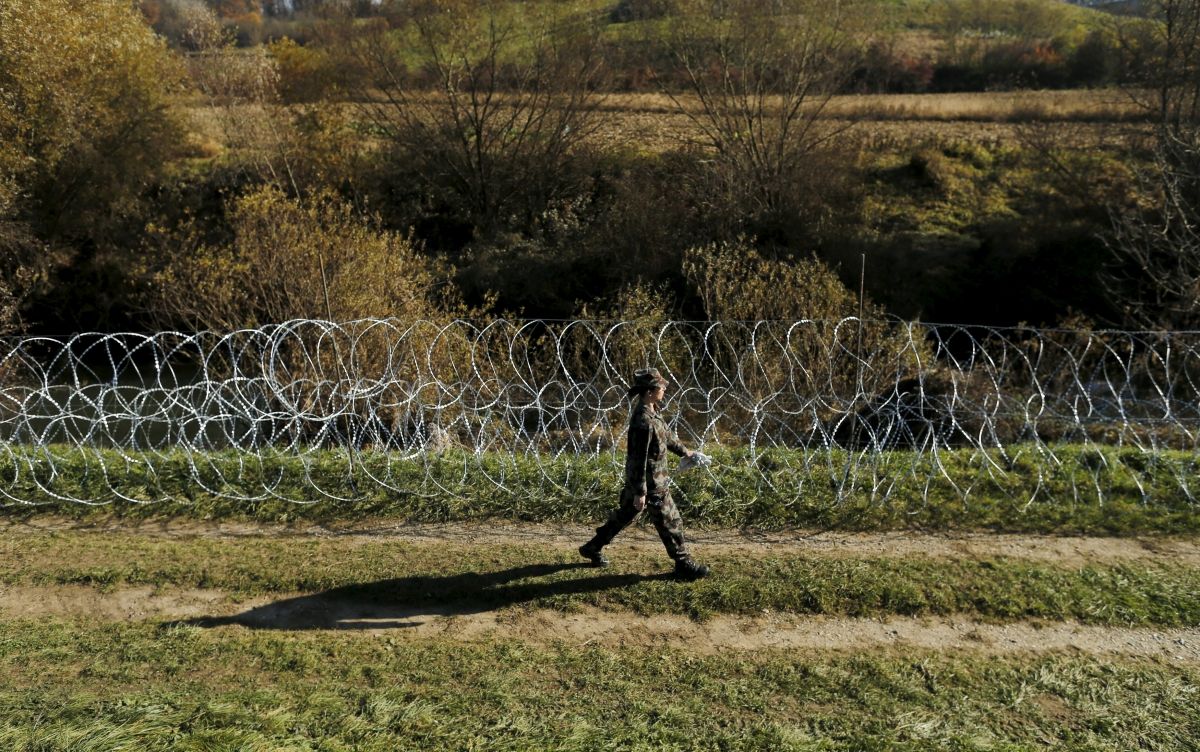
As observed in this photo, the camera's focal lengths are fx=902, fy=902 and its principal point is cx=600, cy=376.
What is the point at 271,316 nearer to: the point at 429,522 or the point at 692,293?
the point at 429,522

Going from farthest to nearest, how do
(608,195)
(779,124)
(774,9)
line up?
(608,195) → (779,124) → (774,9)

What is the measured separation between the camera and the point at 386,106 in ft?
91.7

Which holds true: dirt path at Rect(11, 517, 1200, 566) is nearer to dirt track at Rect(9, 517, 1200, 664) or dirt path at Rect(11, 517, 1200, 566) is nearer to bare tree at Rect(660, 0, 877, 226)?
dirt track at Rect(9, 517, 1200, 664)

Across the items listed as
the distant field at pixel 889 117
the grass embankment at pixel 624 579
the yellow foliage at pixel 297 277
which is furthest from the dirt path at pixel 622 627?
the distant field at pixel 889 117

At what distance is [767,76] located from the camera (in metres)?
24.5

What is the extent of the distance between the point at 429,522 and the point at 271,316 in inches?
324

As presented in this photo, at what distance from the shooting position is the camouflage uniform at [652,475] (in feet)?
24.6

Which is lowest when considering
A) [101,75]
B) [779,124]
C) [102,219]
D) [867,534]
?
[867,534]

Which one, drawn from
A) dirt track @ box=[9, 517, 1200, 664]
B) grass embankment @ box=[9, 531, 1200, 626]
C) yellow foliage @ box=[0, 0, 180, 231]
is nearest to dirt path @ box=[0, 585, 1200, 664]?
dirt track @ box=[9, 517, 1200, 664]

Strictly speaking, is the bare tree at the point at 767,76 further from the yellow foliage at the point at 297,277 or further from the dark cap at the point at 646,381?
Result: the dark cap at the point at 646,381

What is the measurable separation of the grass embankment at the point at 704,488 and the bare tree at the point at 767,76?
15346 millimetres

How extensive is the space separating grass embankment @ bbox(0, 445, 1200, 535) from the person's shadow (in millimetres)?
1374

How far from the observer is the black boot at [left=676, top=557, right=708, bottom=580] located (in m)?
7.76

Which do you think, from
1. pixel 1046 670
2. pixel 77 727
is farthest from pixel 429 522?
pixel 1046 670
